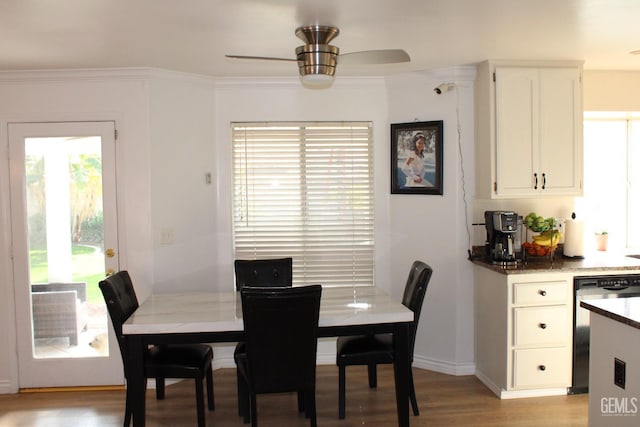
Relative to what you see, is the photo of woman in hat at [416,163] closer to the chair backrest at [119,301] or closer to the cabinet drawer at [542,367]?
the cabinet drawer at [542,367]

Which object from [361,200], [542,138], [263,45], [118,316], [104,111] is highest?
[263,45]

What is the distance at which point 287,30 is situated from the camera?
3186 mm

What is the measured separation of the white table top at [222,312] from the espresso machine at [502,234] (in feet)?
3.26

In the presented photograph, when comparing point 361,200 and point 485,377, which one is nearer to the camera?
point 485,377

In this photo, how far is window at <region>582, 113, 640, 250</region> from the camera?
189 inches

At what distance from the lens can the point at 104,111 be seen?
4156 millimetres

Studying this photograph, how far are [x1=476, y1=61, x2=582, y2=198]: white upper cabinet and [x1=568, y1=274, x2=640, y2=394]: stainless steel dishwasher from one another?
2.28 feet

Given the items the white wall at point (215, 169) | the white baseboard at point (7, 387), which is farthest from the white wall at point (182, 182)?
the white baseboard at point (7, 387)

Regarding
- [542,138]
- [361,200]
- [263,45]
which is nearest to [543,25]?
[542,138]

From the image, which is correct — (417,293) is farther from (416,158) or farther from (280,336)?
(416,158)

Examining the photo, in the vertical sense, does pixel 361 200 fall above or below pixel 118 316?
→ above

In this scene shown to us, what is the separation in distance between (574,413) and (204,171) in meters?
3.22

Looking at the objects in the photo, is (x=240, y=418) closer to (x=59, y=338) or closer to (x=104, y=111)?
(x=59, y=338)

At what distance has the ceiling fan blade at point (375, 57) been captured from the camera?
2.82 m
